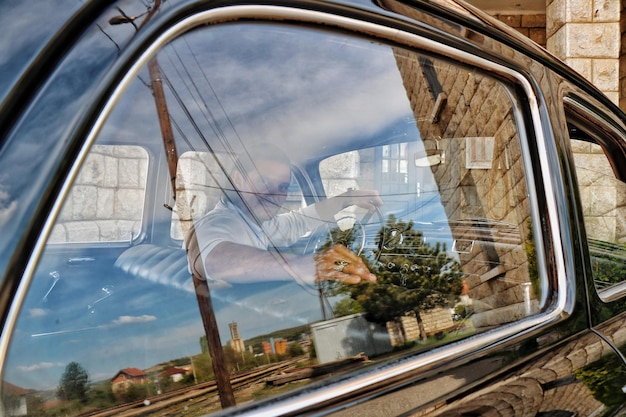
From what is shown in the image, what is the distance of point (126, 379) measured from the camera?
776 mm

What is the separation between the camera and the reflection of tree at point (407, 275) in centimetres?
111

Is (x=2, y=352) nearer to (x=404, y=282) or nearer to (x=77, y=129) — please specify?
(x=77, y=129)

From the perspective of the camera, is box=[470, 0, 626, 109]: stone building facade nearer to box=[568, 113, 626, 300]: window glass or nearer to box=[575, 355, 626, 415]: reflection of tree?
box=[568, 113, 626, 300]: window glass

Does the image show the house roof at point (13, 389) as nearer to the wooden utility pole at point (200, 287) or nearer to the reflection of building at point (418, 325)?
the wooden utility pole at point (200, 287)

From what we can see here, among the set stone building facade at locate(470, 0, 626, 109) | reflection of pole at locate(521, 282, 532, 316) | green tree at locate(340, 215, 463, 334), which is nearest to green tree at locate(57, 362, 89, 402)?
green tree at locate(340, 215, 463, 334)

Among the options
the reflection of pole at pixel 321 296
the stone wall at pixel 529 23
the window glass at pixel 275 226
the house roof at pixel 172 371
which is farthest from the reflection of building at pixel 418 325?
the stone wall at pixel 529 23

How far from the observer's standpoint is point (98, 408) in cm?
75

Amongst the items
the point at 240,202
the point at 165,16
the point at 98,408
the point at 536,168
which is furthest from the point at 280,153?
the point at 536,168

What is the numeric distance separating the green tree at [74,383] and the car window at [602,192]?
3.82 feet

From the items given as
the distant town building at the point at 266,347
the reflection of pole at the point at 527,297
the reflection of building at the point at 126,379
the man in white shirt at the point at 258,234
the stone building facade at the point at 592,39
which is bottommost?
the reflection of pole at the point at 527,297

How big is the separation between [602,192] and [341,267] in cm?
116

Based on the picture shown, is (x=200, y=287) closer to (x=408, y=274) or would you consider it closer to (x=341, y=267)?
(x=341, y=267)

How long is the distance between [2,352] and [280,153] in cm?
50

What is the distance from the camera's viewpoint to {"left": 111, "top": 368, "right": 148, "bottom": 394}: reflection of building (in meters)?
0.77
